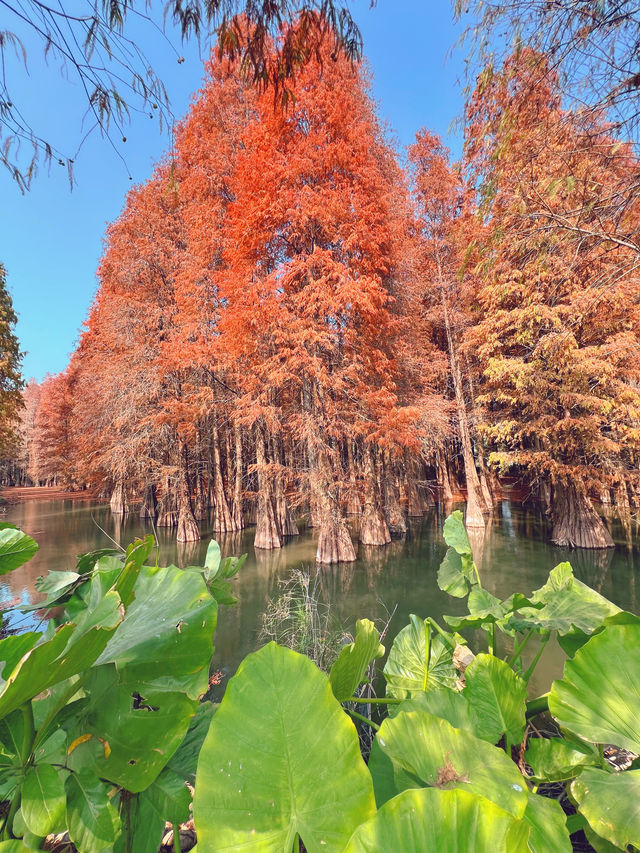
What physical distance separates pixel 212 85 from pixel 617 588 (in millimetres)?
17615

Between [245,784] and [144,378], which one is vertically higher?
[144,378]

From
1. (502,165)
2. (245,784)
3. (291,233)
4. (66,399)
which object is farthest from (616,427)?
(66,399)

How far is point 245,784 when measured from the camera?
33 cm

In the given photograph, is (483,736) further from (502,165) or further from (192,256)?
(192,256)

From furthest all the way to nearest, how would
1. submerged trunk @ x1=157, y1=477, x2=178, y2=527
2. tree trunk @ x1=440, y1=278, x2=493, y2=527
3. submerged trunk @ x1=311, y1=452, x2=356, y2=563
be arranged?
tree trunk @ x1=440, y1=278, x2=493, y2=527 < submerged trunk @ x1=157, y1=477, x2=178, y2=527 < submerged trunk @ x1=311, y1=452, x2=356, y2=563

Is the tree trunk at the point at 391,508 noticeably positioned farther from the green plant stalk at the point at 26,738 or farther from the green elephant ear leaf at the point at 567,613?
the green plant stalk at the point at 26,738

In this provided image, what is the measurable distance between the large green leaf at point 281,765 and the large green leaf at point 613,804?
288mm

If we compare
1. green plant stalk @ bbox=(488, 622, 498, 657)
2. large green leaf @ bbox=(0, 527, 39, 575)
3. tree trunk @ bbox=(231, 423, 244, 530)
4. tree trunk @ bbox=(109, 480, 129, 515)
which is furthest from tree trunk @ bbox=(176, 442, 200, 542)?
green plant stalk @ bbox=(488, 622, 498, 657)

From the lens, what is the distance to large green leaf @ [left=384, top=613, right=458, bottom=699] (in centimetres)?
100

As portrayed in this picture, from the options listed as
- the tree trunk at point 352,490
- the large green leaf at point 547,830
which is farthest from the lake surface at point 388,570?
the large green leaf at point 547,830

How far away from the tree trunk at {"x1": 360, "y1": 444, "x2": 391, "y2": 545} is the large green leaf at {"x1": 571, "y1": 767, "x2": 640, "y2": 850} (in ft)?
30.2

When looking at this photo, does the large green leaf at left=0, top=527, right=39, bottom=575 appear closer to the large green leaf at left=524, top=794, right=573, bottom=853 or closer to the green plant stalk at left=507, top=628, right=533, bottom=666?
the large green leaf at left=524, top=794, right=573, bottom=853

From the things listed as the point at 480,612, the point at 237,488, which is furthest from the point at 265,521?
the point at 480,612

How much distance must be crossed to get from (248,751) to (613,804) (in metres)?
0.44
